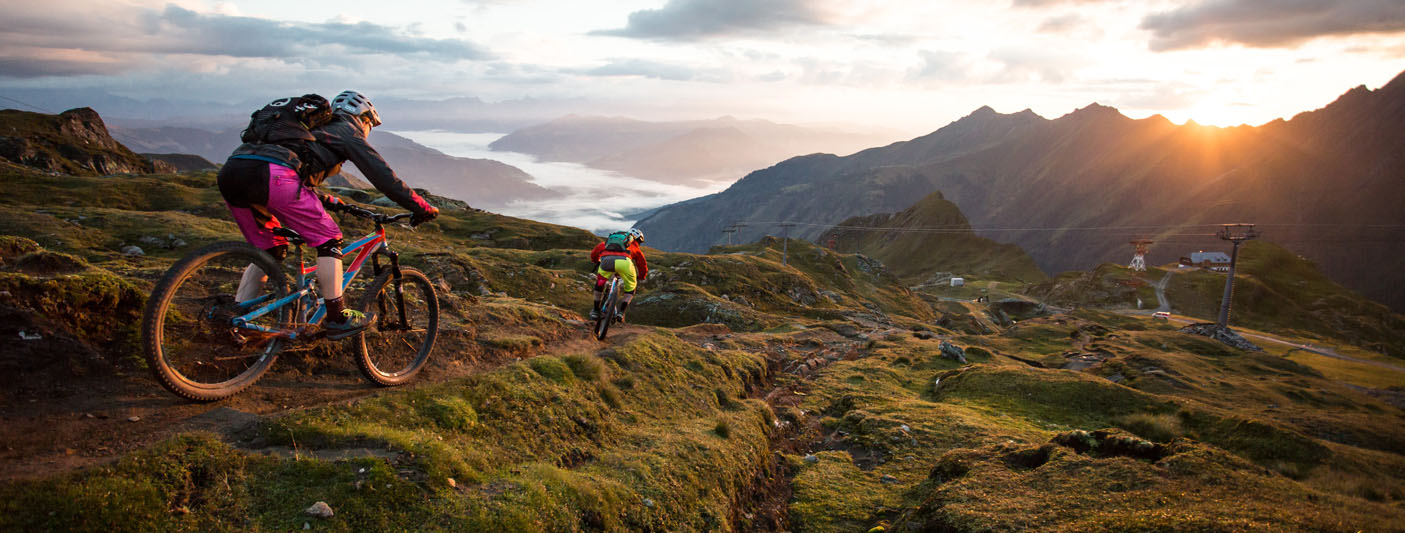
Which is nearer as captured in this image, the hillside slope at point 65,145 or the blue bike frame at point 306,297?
the blue bike frame at point 306,297

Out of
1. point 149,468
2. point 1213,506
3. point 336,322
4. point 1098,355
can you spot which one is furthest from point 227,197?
point 1098,355

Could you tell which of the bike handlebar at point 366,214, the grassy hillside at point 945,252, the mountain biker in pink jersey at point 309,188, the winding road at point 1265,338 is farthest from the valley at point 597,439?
the grassy hillside at point 945,252

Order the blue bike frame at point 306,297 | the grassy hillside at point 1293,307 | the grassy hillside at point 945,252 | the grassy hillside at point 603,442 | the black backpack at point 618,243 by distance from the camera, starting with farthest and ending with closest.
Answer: the grassy hillside at point 945,252, the grassy hillside at point 1293,307, the black backpack at point 618,243, the blue bike frame at point 306,297, the grassy hillside at point 603,442

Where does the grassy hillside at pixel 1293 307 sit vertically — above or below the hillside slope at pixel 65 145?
below

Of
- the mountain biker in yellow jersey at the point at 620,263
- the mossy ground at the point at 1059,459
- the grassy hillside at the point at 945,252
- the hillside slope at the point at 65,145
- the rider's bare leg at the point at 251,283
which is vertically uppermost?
the hillside slope at the point at 65,145

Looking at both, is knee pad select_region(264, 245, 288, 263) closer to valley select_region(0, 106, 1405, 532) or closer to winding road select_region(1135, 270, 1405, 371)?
valley select_region(0, 106, 1405, 532)

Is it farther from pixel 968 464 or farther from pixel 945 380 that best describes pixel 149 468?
pixel 945 380

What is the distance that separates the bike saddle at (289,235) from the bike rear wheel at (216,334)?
11.8 inches

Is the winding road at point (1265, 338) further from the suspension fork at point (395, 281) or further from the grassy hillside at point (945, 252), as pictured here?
the suspension fork at point (395, 281)

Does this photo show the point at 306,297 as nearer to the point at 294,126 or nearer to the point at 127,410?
the point at 127,410

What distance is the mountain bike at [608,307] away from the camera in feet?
51.4

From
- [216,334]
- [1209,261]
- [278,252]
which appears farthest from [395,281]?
[1209,261]

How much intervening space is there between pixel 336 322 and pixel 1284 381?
179ft

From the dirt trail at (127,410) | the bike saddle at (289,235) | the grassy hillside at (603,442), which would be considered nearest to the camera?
the dirt trail at (127,410)
